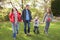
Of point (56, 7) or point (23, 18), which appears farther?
point (56, 7)

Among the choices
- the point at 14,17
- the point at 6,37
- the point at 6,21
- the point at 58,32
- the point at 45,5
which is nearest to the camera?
the point at 14,17

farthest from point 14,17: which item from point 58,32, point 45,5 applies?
point 45,5

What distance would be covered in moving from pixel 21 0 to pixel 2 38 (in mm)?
9894

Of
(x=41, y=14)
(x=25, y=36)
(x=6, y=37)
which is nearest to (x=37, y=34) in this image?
(x=25, y=36)

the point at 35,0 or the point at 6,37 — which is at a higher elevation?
the point at 35,0

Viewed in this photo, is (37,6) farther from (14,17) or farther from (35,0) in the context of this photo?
(14,17)

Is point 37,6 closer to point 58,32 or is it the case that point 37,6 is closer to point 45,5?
point 45,5

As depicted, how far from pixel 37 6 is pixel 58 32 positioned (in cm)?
689

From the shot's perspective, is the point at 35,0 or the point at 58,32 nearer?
the point at 58,32

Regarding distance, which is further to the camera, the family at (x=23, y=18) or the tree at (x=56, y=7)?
the tree at (x=56, y=7)

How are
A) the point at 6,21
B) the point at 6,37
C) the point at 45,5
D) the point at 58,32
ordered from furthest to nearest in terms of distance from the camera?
the point at 45,5, the point at 6,21, the point at 58,32, the point at 6,37

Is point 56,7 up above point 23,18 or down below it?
below

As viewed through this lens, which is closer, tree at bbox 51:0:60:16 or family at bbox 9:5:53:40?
family at bbox 9:5:53:40

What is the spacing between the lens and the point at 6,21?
2145 cm
